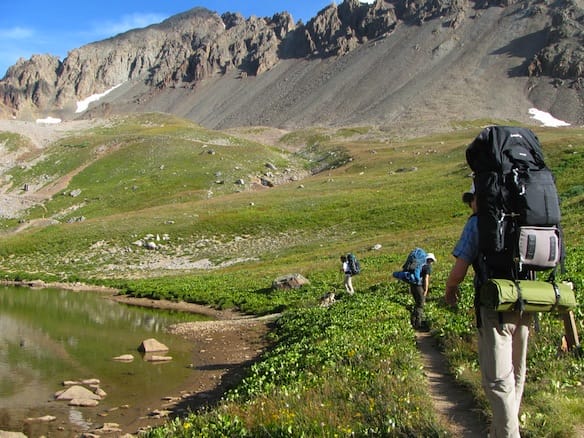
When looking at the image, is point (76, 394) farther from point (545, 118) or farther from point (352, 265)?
point (545, 118)

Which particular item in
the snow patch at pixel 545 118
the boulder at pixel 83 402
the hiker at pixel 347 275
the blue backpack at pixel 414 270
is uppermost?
the snow patch at pixel 545 118

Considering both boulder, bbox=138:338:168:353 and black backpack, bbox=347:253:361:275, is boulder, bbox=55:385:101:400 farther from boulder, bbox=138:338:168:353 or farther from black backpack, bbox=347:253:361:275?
black backpack, bbox=347:253:361:275

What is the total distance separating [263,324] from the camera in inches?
1074

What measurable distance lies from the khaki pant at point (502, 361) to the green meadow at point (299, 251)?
68cm

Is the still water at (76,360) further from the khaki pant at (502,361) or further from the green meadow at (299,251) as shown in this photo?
the khaki pant at (502,361)

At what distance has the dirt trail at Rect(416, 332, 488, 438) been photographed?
25.1ft

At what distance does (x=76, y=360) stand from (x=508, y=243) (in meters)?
18.1

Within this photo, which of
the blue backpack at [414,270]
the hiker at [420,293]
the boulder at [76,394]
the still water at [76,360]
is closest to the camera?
the still water at [76,360]

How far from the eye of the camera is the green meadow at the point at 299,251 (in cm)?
847

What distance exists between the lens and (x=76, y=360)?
20547mm

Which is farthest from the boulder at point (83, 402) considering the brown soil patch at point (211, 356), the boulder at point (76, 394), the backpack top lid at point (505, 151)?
the backpack top lid at point (505, 151)

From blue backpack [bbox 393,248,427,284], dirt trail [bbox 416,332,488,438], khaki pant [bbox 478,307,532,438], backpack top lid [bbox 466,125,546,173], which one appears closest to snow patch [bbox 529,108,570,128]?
blue backpack [bbox 393,248,427,284]

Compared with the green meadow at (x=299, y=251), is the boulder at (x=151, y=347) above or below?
below

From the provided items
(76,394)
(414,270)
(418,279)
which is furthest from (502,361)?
(76,394)
